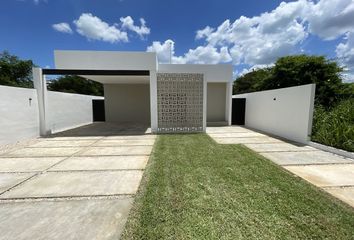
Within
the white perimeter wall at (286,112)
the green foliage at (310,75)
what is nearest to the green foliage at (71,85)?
the green foliage at (310,75)

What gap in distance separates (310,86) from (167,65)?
844cm

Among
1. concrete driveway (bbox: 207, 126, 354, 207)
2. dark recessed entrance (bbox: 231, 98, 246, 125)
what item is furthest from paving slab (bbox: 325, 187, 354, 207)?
dark recessed entrance (bbox: 231, 98, 246, 125)

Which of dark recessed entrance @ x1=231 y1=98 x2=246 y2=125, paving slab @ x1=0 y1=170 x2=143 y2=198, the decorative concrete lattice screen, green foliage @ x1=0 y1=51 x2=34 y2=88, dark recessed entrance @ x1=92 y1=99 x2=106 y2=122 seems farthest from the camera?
green foliage @ x1=0 y1=51 x2=34 y2=88

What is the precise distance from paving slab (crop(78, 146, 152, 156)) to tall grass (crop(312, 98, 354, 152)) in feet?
20.3

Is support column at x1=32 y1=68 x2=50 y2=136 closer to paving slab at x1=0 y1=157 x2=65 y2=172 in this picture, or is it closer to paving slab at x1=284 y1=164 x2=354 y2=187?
paving slab at x1=0 y1=157 x2=65 y2=172

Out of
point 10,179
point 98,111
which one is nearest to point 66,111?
point 98,111

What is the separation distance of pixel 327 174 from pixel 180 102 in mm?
6918

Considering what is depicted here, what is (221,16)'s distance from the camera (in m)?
12.3

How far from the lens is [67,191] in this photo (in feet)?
11.1

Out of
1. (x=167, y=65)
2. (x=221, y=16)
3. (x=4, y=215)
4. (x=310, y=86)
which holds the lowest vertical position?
(x=4, y=215)

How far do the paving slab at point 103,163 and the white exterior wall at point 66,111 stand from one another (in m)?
5.77

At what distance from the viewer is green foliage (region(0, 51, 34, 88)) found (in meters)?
25.7

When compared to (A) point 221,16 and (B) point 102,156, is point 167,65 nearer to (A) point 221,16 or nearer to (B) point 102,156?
(A) point 221,16

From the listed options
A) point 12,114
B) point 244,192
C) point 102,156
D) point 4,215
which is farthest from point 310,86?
point 12,114
